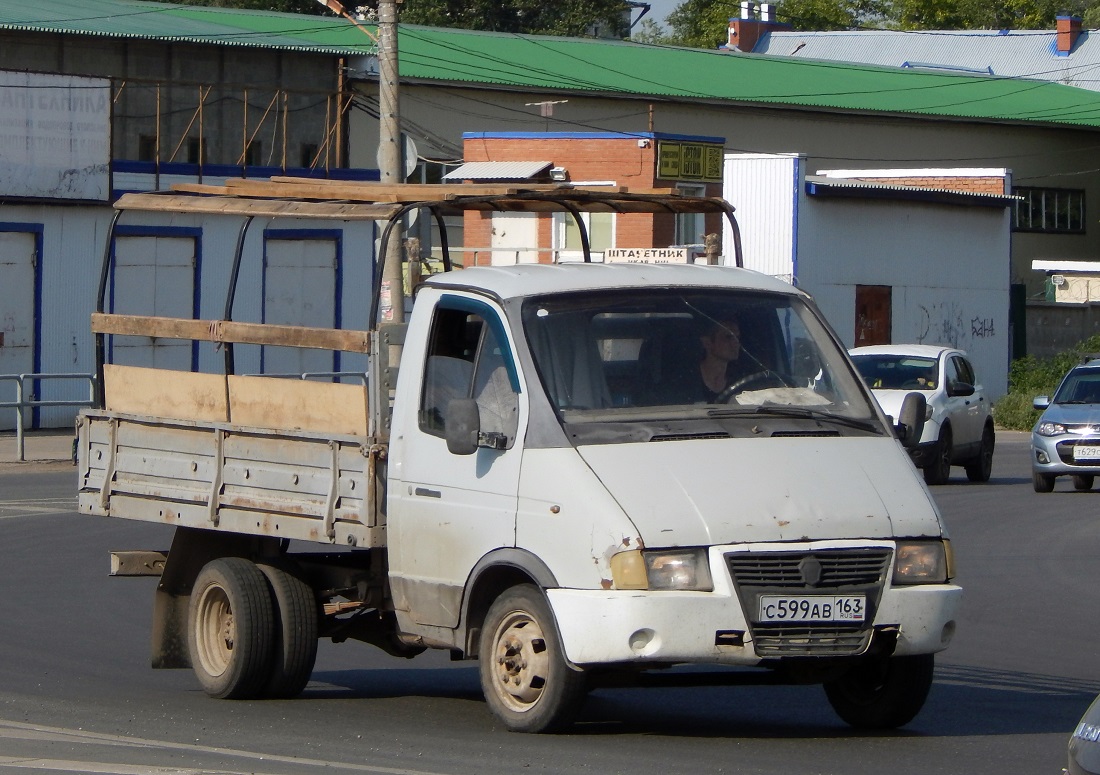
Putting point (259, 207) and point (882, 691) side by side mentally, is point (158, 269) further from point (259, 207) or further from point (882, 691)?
point (882, 691)

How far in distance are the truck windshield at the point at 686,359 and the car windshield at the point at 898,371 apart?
16.0 meters

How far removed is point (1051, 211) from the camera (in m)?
62.1

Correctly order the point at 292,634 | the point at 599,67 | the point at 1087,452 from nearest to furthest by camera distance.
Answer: the point at 292,634 → the point at 1087,452 → the point at 599,67

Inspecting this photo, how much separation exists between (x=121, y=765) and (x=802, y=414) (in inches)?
125

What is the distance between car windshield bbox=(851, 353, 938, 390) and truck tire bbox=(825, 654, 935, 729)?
16024 millimetres

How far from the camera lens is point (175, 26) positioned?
130ft

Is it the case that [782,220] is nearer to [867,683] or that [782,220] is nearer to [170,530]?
[170,530]

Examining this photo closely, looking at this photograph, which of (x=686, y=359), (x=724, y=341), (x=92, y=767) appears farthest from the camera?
(x=724, y=341)

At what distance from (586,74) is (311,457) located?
44.3m

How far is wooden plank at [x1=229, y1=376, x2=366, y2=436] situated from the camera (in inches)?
333

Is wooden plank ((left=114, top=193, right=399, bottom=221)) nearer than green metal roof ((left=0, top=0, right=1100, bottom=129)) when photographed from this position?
Yes

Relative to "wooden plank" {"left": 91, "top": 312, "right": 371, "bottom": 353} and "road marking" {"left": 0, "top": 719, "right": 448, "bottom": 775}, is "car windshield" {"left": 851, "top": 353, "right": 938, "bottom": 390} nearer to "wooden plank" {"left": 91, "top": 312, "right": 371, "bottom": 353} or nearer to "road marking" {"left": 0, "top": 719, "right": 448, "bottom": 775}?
"wooden plank" {"left": 91, "top": 312, "right": 371, "bottom": 353}

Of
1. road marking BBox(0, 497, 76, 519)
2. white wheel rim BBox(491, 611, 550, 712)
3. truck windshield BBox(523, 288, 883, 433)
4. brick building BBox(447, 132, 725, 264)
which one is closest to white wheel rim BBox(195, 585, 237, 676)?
white wheel rim BBox(491, 611, 550, 712)

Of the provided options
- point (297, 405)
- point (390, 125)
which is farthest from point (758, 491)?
point (390, 125)
